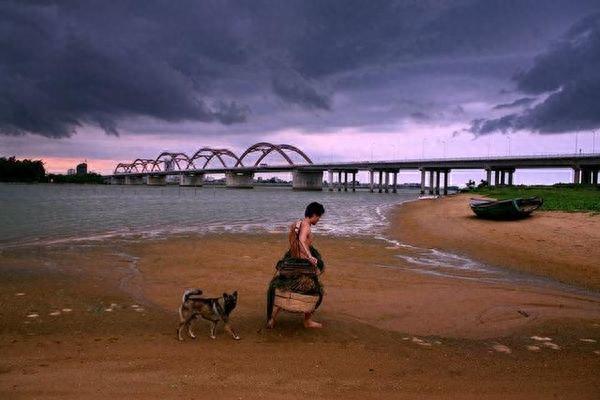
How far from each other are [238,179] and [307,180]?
31.4m

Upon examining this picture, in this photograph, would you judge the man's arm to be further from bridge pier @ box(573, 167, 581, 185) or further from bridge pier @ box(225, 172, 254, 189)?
bridge pier @ box(225, 172, 254, 189)

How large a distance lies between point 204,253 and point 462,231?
11.9m

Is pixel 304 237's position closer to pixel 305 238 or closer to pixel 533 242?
pixel 305 238

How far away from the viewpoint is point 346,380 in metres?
4.88

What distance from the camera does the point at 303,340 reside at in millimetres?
6207

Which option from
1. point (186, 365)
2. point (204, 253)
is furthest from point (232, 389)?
point (204, 253)

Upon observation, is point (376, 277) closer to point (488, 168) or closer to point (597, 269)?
point (597, 269)

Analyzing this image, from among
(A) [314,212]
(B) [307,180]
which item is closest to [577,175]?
(A) [314,212]

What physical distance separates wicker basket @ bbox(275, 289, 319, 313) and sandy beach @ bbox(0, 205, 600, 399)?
41 centimetres

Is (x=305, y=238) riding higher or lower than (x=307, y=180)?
lower

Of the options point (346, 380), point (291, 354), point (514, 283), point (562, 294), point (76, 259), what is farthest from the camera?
point (76, 259)

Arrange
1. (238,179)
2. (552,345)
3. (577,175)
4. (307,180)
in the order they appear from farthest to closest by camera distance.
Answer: (238,179), (307,180), (577,175), (552,345)

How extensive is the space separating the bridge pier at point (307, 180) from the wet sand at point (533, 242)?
420 feet

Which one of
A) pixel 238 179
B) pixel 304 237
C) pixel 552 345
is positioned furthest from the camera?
pixel 238 179
